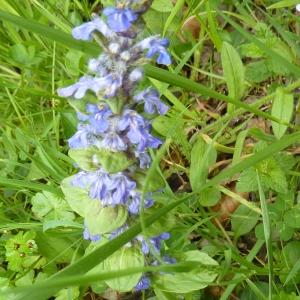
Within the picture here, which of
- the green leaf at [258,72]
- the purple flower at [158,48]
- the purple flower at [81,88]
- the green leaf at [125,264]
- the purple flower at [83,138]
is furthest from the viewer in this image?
the green leaf at [258,72]

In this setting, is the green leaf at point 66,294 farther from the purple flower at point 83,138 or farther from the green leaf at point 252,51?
the green leaf at point 252,51

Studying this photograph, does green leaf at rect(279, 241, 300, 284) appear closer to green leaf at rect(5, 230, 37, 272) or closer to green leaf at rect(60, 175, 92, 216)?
green leaf at rect(60, 175, 92, 216)

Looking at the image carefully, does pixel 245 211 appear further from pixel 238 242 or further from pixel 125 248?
pixel 125 248

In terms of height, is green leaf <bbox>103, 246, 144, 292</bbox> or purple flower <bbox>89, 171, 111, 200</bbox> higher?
purple flower <bbox>89, 171, 111, 200</bbox>

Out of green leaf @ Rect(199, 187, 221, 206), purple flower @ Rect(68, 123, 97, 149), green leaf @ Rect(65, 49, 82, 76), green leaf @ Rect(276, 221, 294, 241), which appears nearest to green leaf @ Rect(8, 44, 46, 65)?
green leaf @ Rect(65, 49, 82, 76)

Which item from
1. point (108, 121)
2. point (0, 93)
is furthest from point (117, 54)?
point (0, 93)

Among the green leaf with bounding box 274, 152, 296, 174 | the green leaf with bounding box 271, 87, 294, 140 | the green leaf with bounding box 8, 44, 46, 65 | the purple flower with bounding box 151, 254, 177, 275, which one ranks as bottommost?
the purple flower with bounding box 151, 254, 177, 275

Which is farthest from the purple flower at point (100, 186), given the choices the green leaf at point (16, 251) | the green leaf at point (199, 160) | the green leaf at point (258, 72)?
the green leaf at point (258, 72)
